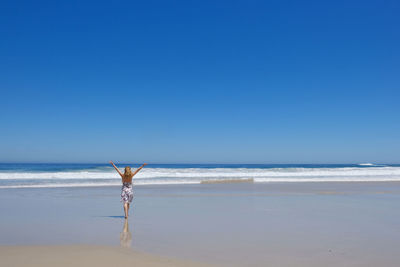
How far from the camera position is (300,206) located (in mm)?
11227

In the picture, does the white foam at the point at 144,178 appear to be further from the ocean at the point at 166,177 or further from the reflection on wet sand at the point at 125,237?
the reflection on wet sand at the point at 125,237

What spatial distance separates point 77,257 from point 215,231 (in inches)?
125

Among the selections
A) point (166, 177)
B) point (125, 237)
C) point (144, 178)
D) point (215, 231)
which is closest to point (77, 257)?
point (125, 237)

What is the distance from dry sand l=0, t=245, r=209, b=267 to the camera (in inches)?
199

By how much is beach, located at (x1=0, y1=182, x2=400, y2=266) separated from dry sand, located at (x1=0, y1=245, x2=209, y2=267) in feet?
0.12

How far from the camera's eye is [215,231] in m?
7.39

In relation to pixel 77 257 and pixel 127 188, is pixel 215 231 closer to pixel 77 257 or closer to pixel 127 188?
pixel 77 257

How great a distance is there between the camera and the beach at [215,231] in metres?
5.51

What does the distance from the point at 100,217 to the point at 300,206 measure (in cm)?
674

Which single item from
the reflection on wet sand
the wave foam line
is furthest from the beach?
the wave foam line

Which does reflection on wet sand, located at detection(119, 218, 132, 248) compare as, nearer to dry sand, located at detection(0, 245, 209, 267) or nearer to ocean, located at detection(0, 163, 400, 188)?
dry sand, located at detection(0, 245, 209, 267)

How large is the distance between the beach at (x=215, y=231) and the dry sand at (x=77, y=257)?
4cm

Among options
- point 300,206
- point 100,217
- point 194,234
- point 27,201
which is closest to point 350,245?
point 194,234

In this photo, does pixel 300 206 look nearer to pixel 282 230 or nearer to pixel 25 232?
pixel 282 230
